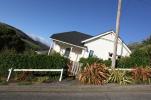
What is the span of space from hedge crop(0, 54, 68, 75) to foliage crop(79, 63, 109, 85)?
2.56 meters

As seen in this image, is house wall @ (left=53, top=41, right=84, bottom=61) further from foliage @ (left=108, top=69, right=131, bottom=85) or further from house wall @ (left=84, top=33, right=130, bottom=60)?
foliage @ (left=108, top=69, right=131, bottom=85)

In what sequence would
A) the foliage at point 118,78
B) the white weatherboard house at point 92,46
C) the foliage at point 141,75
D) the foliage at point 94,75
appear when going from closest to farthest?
1. the foliage at point 94,75
2. the foliage at point 118,78
3. the foliage at point 141,75
4. the white weatherboard house at point 92,46

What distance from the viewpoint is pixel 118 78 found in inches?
703

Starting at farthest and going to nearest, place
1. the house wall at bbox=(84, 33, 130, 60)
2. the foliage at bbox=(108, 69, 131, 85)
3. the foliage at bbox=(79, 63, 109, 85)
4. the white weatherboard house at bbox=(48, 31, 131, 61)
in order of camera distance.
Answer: the house wall at bbox=(84, 33, 130, 60) → the white weatherboard house at bbox=(48, 31, 131, 61) → the foliage at bbox=(108, 69, 131, 85) → the foliage at bbox=(79, 63, 109, 85)

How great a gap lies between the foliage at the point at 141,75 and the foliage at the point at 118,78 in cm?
64

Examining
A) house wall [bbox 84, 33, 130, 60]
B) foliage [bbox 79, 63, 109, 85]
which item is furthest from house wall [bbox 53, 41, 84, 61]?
foliage [bbox 79, 63, 109, 85]

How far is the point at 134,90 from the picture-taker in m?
15.7

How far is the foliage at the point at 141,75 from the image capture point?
18.2 metres

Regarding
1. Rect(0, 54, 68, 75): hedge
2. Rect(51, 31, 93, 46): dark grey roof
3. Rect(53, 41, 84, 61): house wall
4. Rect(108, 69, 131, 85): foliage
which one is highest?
Rect(51, 31, 93, 46): dark grey roof

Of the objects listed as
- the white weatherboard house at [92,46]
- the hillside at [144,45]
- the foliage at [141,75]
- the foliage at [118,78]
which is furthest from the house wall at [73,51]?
the foliage at [118,78]

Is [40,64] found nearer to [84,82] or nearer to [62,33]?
[84,82]

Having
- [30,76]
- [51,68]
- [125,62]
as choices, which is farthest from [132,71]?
[30,76]

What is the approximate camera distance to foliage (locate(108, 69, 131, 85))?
17.6m

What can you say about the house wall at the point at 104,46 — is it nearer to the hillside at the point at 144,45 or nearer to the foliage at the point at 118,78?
the hillside at the point at 144,45
